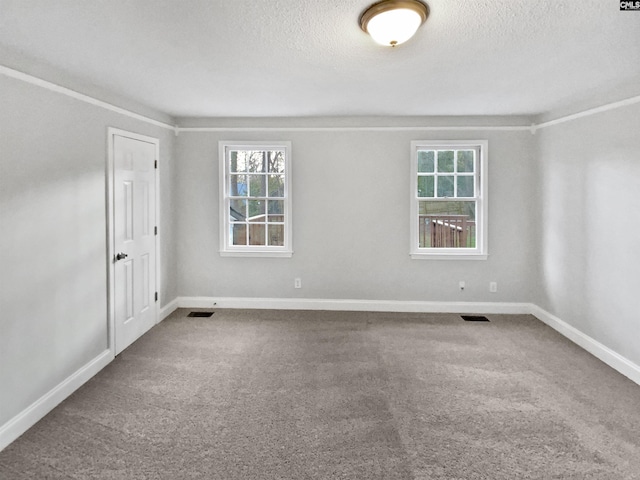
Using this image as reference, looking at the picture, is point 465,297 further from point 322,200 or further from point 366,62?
point 366,62

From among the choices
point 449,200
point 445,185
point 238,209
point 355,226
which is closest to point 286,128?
point 238,209

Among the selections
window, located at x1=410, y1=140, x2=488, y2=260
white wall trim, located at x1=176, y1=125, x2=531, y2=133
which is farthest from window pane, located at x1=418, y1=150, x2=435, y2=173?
white wall trim, located at x1=176, y1=125, x2=531, y2=133

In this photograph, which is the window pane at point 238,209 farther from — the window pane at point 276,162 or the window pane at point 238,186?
the window pane at point 276,162

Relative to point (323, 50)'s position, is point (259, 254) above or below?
below

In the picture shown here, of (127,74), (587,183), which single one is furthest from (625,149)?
(127,74)

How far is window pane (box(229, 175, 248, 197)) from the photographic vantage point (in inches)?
200

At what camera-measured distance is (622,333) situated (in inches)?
132

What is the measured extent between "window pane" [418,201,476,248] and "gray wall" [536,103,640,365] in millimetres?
810

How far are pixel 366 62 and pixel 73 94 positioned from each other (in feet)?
7.43

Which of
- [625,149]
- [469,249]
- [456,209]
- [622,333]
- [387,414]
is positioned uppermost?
[625,149]

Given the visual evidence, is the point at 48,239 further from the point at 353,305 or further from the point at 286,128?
the point at 353,305

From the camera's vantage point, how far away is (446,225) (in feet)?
16.4

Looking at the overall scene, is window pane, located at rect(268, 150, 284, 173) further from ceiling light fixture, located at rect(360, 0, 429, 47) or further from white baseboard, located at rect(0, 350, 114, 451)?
ceiling light fixture, located at rect(360, 0, 429, 47)

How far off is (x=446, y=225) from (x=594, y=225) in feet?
5.36
